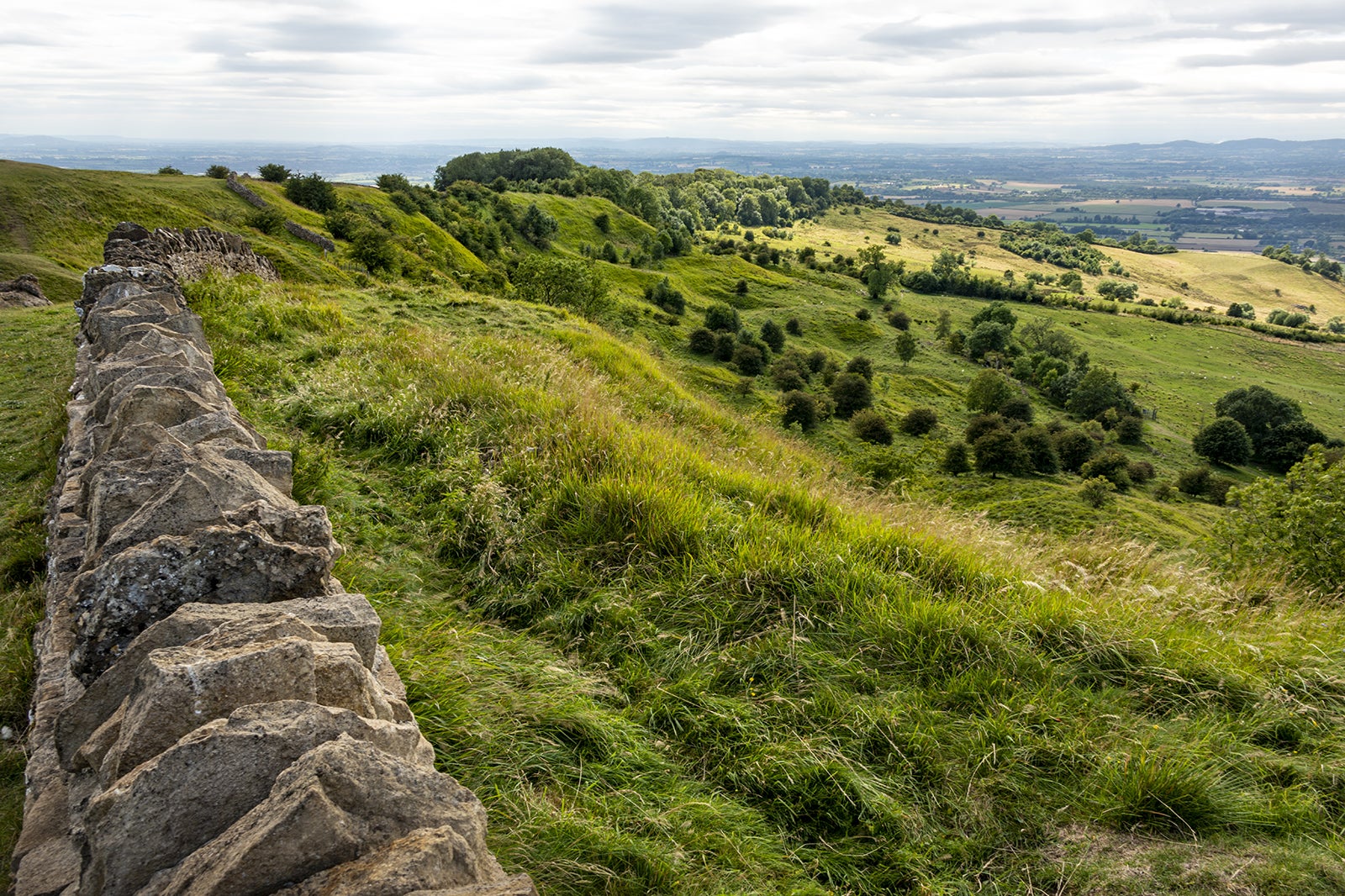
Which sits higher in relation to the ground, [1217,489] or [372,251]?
[372,251]

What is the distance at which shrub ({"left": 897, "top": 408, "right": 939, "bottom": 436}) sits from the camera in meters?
58.1

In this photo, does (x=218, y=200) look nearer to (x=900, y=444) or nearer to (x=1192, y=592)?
(x=900, y=444)

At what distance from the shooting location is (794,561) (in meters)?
5.31

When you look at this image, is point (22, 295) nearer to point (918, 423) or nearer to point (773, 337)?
point (918, 423)

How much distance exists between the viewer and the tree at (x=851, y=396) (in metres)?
58.4

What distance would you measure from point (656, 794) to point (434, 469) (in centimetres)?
465

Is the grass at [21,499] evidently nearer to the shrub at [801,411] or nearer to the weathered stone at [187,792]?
the weathered stone at [187,792]

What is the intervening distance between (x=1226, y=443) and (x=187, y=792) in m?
88.9

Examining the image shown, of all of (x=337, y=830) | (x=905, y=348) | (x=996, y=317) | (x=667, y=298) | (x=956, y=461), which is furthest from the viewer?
(x=996, y=317)

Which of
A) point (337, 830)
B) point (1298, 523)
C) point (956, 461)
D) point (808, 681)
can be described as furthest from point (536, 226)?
point (337, 830)

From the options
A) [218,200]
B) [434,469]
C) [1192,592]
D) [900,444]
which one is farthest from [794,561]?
[218,200]

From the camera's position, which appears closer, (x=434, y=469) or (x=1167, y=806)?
(x=1167, y=806)

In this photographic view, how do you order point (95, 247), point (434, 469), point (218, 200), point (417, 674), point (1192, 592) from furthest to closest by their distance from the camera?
point (218, 200), point (95, 247), point (434, 469), point (1192, 592), point (417, 674)

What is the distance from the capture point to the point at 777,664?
15.0ft
